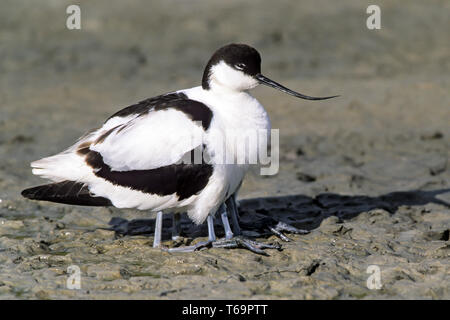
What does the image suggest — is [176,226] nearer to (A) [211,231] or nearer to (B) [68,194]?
(A) [211,231]

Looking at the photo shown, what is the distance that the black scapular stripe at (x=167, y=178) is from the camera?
5.35 m

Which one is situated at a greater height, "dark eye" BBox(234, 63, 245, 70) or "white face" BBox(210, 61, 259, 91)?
"dark eye" BBox(234, 63, 245, 70)

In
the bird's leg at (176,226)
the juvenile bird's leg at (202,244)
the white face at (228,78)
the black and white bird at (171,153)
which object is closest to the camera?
the black and white bird at (171,153)

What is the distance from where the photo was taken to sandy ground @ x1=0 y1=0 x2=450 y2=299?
504 cm

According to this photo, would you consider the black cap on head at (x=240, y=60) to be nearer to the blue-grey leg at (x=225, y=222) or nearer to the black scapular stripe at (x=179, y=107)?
the black scapular stripe at (x=179, y=107)

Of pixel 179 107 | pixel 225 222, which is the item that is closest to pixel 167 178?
pixel 179 107

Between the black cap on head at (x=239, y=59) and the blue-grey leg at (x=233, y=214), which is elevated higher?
the black cap on head at (x=239, y=59)

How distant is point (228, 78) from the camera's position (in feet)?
18.3

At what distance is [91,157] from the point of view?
18.2 feet

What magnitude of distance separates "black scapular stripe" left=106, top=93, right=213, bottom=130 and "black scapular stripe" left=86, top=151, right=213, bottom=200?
324mm

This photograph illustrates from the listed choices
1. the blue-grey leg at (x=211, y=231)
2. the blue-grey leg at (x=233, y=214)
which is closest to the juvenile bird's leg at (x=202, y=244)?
the blue-grey leg at (x=211, y=231)

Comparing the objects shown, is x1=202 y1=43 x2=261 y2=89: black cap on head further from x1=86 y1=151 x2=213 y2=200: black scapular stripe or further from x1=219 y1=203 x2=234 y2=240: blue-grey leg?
x1=219 y1=203 x2=234 y2=240: blue-grey leg

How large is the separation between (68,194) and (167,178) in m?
0.76

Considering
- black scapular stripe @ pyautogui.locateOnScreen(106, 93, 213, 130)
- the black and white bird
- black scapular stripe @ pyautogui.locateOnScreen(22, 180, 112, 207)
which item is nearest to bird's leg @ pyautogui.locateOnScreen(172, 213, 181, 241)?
the black and white bird
